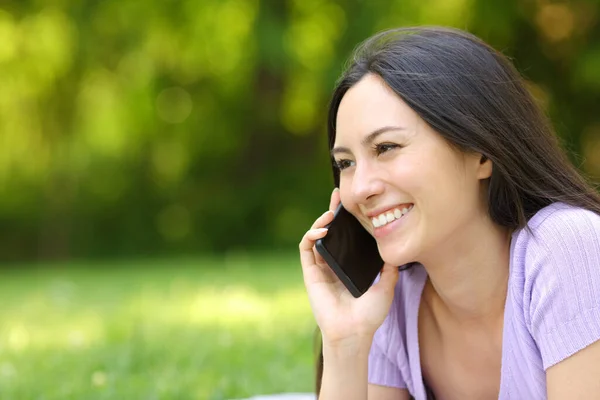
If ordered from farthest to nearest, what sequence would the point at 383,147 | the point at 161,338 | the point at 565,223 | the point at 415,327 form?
the point at 161,338 < the point at 415,327 < the point at 383,147 < the point at 565,223

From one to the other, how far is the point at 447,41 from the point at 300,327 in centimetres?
343

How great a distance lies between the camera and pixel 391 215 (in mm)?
2576

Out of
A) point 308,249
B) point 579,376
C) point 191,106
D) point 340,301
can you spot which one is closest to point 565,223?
point 579,376

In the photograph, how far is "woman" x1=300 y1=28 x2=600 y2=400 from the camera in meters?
2.39

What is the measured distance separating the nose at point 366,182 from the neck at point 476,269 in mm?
297

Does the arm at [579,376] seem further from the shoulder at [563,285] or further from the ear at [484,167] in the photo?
the ear at [484,167]

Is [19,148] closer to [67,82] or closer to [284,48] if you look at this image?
[67,82]

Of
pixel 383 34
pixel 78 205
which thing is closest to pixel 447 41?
pixel 383 34

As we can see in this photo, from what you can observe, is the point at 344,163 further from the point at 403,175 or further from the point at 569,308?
the point at 569,308

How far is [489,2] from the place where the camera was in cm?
1600

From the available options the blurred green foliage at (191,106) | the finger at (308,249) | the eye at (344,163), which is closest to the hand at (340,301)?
the finger at (308,249)

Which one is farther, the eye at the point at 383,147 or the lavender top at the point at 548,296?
the eye at the point at 383,147

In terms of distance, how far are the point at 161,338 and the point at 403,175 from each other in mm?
3260

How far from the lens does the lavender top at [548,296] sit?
7.75ft
